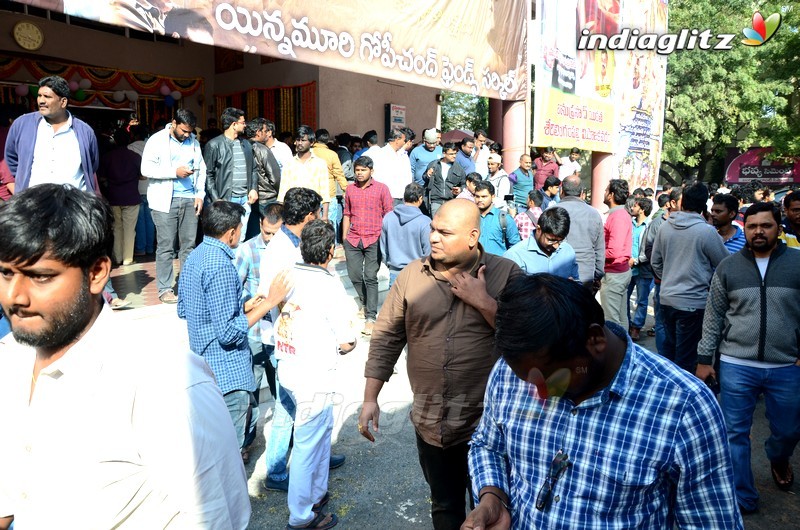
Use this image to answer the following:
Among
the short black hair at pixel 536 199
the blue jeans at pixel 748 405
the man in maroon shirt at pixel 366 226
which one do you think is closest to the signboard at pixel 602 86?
the short black hair at pixel 536 199

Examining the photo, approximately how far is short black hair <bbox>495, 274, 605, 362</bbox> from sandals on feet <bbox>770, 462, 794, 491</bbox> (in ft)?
11.1

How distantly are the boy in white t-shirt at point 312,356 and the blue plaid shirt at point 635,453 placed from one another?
74.8 inches

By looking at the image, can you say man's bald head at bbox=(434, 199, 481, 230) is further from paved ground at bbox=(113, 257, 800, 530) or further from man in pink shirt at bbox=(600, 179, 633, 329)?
man in pink shirt at bbox=(600, 179, 633, 329)

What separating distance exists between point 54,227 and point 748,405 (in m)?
3.95

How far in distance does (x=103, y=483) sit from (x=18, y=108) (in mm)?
9381

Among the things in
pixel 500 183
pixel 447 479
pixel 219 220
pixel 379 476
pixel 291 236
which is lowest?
pixel 379 476

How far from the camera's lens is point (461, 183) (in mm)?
8812

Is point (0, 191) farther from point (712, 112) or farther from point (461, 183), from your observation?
point (712, 112)

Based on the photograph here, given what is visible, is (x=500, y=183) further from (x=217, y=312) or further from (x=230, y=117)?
(x=217, y=312)

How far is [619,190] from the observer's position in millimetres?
7043

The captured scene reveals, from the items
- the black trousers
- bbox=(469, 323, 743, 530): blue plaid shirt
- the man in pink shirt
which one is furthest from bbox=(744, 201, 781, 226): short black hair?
the man in pink shirt

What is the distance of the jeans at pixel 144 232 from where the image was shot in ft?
29.8

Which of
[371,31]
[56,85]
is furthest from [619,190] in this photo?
[56,85]

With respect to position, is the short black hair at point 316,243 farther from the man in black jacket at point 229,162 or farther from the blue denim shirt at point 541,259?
the man in black jacket at point 229,162
